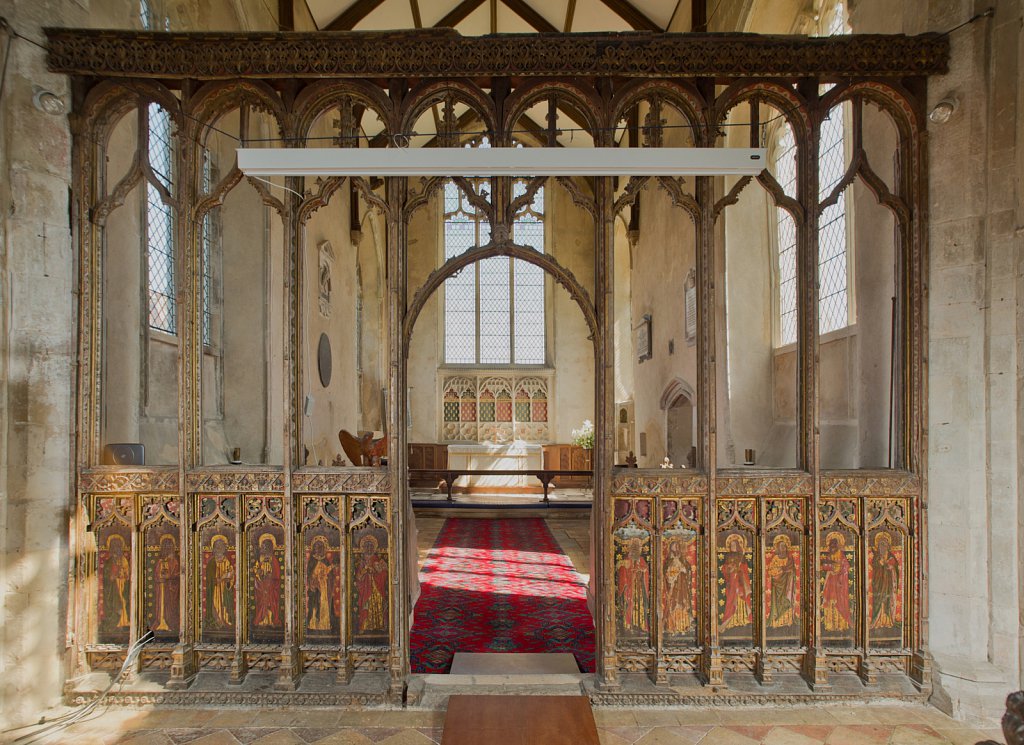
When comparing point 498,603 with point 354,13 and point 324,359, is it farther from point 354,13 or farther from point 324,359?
point 354,13

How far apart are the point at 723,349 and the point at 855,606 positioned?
11.4 ft

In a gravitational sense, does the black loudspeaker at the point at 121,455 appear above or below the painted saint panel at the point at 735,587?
above

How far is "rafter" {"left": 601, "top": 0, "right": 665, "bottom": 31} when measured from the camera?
8.37m

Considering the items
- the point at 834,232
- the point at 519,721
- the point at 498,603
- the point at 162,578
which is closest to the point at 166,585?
the point at 162,578

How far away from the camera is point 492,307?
47.8 feet

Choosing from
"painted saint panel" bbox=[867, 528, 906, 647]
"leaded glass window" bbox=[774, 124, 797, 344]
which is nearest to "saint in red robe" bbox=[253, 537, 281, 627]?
"painted saint panel" bbox=[867, 528, 906, 647]

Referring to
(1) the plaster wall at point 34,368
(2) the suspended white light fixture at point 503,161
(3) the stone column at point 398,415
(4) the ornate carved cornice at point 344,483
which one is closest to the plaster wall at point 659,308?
(2) the suspended white light fixture at point 503,161

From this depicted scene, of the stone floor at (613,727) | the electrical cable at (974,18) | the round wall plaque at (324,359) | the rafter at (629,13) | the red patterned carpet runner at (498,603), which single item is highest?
the rafter at (629,13)

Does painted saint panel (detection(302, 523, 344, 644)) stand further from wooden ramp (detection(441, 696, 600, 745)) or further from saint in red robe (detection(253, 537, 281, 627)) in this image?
wooden ramp (detection(441, 696, 600, 745))

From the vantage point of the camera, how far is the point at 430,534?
8.29 meters

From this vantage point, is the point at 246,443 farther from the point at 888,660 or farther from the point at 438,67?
the point at 888,660

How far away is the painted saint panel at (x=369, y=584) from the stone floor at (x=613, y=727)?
0.44m

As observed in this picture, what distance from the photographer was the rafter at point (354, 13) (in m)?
8.45

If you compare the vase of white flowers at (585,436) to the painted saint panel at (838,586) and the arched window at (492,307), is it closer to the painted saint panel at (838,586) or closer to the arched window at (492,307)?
the arched window at (492,307)
